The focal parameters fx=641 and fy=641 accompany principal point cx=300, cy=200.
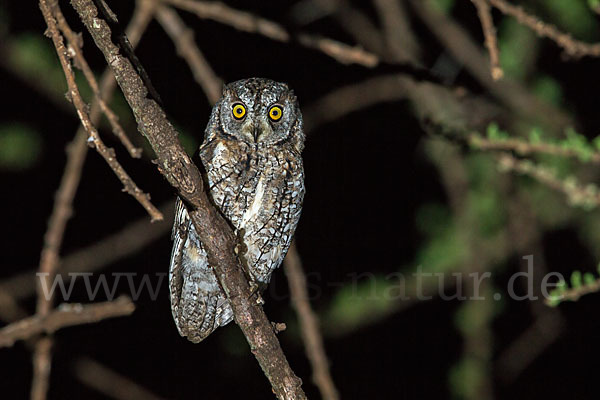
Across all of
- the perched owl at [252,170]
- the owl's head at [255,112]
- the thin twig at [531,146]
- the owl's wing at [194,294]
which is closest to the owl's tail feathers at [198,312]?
the owl's wing at [194,294]

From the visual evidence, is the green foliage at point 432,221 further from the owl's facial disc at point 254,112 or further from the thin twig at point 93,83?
the thin twig at point 93,83

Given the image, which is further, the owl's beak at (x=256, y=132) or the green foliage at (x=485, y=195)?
the green foliage at (x=485, y=195)

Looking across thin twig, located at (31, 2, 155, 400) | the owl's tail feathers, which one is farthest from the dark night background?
thin twig, located at (31, 2, 155, 400)

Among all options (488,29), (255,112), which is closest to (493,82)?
(255,112)

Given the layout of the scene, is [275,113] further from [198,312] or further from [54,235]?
[54,235]

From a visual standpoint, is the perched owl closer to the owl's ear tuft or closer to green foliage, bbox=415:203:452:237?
the owl's ear tuft

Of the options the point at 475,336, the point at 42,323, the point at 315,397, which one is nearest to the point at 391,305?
the point at 475,336
